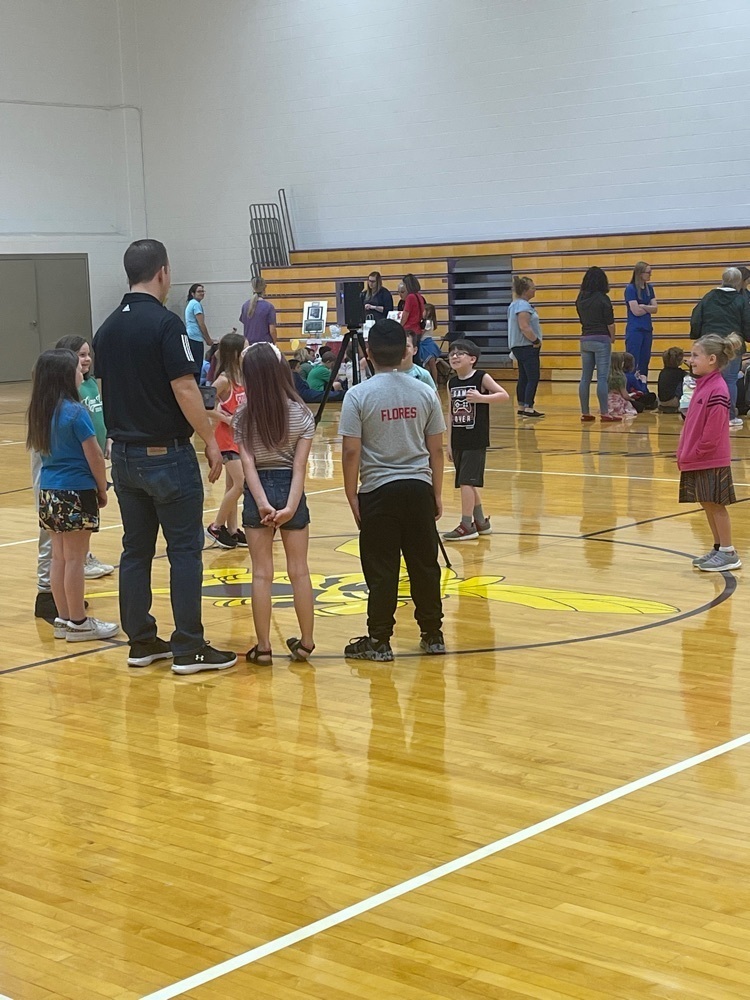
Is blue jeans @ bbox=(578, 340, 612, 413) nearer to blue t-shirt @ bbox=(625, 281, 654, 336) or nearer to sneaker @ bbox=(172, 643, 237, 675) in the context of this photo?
blue t-shirt @ bbox=(625, 281, 654, 336)

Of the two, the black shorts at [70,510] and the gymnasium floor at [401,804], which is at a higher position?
the black shorts at [70,510]

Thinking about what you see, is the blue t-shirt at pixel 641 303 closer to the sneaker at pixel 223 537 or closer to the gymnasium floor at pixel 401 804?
the sneaker at pixel 223 537

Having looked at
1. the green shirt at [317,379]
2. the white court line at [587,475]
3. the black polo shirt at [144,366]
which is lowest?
the white court line at [587,475]

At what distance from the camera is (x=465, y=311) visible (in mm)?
21891

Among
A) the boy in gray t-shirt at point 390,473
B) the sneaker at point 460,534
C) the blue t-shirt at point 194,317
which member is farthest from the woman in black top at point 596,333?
the boy in gray t-shirt at point 390,473

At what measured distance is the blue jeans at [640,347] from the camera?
17.3 meters

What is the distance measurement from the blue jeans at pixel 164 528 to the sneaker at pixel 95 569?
2.15m

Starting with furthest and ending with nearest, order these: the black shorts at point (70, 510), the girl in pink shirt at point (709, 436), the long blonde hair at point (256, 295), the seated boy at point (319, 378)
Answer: the long blonde hair at point (256, 295), the seated boy at point (319, 378), the girl in pink shirt at point (709, 436), the black shorts at point (70, 510)

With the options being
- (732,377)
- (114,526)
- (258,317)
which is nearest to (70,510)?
(114,526)

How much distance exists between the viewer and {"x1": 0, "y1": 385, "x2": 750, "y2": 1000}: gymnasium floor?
3.24 meters

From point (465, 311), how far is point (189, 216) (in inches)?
280

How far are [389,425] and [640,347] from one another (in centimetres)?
1200

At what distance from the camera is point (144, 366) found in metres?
5.79

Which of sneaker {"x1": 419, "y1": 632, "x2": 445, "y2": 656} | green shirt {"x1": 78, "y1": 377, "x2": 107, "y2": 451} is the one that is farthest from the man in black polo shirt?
green shirt {"x1": 78, "y1": 377, "x2": 107, "y2": 451}
